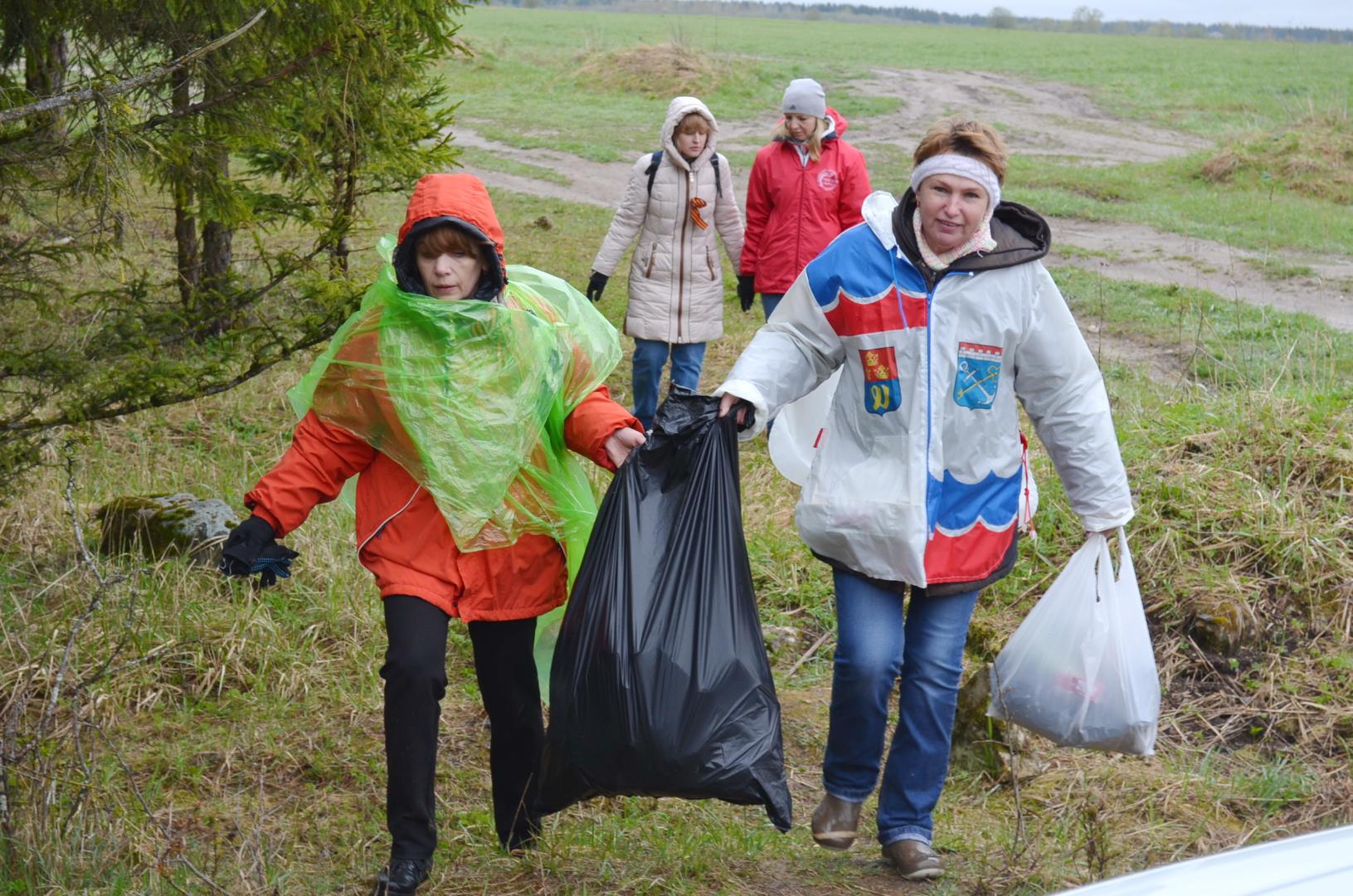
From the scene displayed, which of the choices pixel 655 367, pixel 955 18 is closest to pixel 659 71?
pixel 655 367

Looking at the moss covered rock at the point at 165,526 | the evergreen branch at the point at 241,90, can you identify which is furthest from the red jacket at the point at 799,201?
the evergreen branch at the point at 241,90

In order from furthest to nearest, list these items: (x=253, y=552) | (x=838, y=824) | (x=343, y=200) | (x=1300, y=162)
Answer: (x=1300, y=162) < (x=343, y=200) < (x=838, y=824) < (x=253, y=552)

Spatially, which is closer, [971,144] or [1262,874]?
[1262,874]

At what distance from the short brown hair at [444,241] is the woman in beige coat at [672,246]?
3476 mm

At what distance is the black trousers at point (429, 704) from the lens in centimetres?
281

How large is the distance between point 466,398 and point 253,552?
21.7 inches

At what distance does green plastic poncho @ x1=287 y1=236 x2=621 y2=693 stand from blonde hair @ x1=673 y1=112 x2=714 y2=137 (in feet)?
11.6

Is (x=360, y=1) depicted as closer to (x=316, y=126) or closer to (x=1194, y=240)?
(x=316, y=126)

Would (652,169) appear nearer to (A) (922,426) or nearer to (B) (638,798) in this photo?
(B) (638,798)

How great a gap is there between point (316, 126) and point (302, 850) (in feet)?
7.35

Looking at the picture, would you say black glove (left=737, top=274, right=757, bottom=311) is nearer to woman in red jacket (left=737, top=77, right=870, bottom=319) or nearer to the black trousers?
woman in red jacket (left=737, top=77, right=870, bottom=319)

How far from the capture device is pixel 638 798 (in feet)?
12.5

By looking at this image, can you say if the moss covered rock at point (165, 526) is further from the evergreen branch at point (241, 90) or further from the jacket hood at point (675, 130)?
the jacket hood at point (675, 130)

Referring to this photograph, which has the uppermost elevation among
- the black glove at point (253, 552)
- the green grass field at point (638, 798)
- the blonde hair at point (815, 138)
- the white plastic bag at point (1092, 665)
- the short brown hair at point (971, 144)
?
the short brown hair at point (971, 144)
